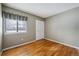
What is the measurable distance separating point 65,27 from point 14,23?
9.15 feet

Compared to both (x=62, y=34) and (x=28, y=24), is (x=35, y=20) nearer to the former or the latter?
(x=28, y=24)

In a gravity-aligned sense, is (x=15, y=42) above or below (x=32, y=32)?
below

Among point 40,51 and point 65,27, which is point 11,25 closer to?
point 40,51

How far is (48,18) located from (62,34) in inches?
69.9

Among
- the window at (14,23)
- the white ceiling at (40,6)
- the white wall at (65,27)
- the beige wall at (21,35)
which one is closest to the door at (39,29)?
the beige wall at (21,35)

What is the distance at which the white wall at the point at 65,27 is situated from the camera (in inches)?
140

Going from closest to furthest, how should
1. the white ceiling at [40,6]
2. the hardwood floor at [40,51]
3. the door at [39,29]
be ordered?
the hardwood floor at [40,51] < the white ceiling at [40,6] < the door at [39,29]

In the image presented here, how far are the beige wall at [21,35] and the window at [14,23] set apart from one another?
8.3 inches

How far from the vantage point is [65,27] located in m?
4.09

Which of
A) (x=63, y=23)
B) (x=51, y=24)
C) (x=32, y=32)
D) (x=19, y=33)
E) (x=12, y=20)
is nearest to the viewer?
(x=12, y=20)

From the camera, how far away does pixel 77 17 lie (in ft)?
11.4

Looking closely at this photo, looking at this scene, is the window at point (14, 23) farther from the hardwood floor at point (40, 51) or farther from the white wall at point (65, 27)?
the white wall at point (65, 27)

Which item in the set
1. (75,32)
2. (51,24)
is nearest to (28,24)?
(51,24)

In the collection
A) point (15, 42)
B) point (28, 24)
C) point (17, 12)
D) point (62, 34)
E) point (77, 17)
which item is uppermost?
point (17, 12)
